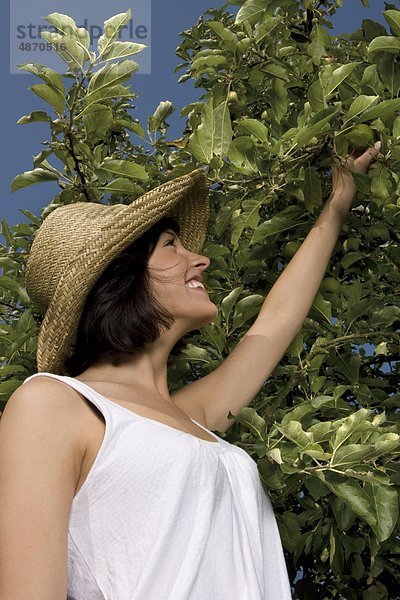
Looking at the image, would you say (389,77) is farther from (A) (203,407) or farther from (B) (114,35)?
(A) (203,407)

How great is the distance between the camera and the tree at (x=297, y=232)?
144cm

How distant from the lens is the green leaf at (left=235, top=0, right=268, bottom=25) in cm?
168

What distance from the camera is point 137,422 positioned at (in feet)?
4.53

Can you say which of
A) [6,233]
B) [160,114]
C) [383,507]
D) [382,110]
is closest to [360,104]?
[382,110]

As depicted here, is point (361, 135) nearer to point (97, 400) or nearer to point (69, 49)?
point (69, 49)

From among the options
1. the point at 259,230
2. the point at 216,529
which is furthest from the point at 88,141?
the point at 216,529

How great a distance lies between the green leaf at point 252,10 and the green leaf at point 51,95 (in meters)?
0.34

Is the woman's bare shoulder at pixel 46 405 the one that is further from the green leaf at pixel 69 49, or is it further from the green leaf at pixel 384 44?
the green leaf at pixel 384 44

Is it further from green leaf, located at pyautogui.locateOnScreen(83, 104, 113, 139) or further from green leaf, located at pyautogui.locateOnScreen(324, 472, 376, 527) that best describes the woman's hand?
green leaf, located at pyautogui.locateOnScreen(324, 472, 376, 527)

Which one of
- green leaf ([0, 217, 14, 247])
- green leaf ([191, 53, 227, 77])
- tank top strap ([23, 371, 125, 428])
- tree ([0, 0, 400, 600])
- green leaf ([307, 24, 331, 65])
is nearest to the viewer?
tank top strap ([23, 371, 125, 428])

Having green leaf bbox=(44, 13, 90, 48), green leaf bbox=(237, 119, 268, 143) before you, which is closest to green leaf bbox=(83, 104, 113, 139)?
green leaf bbox=(44, 13, 90, 48)

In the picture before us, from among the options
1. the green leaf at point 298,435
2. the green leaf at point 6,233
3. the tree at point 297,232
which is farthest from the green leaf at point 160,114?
the green leaf at point 298,435

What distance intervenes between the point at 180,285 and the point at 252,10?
475mm

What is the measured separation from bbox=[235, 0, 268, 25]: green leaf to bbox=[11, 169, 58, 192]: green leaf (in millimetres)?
403
